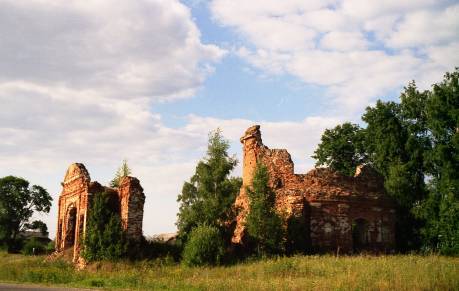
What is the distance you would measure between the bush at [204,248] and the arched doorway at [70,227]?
8245mm

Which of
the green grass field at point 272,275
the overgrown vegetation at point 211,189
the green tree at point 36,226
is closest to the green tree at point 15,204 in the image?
the green tree at point 36,226

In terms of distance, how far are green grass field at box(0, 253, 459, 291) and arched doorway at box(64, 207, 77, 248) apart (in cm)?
615

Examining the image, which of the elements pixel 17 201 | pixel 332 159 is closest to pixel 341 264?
pixel 332 159

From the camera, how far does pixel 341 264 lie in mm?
16125

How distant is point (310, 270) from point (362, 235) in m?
7.73

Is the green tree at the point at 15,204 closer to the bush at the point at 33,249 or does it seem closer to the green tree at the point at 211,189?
the bush at the point at 33,249

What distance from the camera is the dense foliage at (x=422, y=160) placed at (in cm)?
2223

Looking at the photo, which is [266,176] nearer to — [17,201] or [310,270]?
[310,270]

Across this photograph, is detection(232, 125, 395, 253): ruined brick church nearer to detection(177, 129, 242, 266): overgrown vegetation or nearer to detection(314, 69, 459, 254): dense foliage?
detection(314, 69, 459, 254): dense foliage

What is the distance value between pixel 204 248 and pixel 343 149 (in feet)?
55.4

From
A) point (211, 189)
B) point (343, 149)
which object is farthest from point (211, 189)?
point (343, 149)

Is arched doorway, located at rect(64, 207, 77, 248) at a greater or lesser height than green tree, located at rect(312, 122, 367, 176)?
lesser

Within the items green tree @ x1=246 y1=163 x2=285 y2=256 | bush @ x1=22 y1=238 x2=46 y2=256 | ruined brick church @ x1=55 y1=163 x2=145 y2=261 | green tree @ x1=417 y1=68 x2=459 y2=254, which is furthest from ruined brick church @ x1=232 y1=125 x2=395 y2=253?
bush @ x1=22 y1=238 x2=46 y2=256

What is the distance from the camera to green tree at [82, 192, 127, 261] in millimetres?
19094
